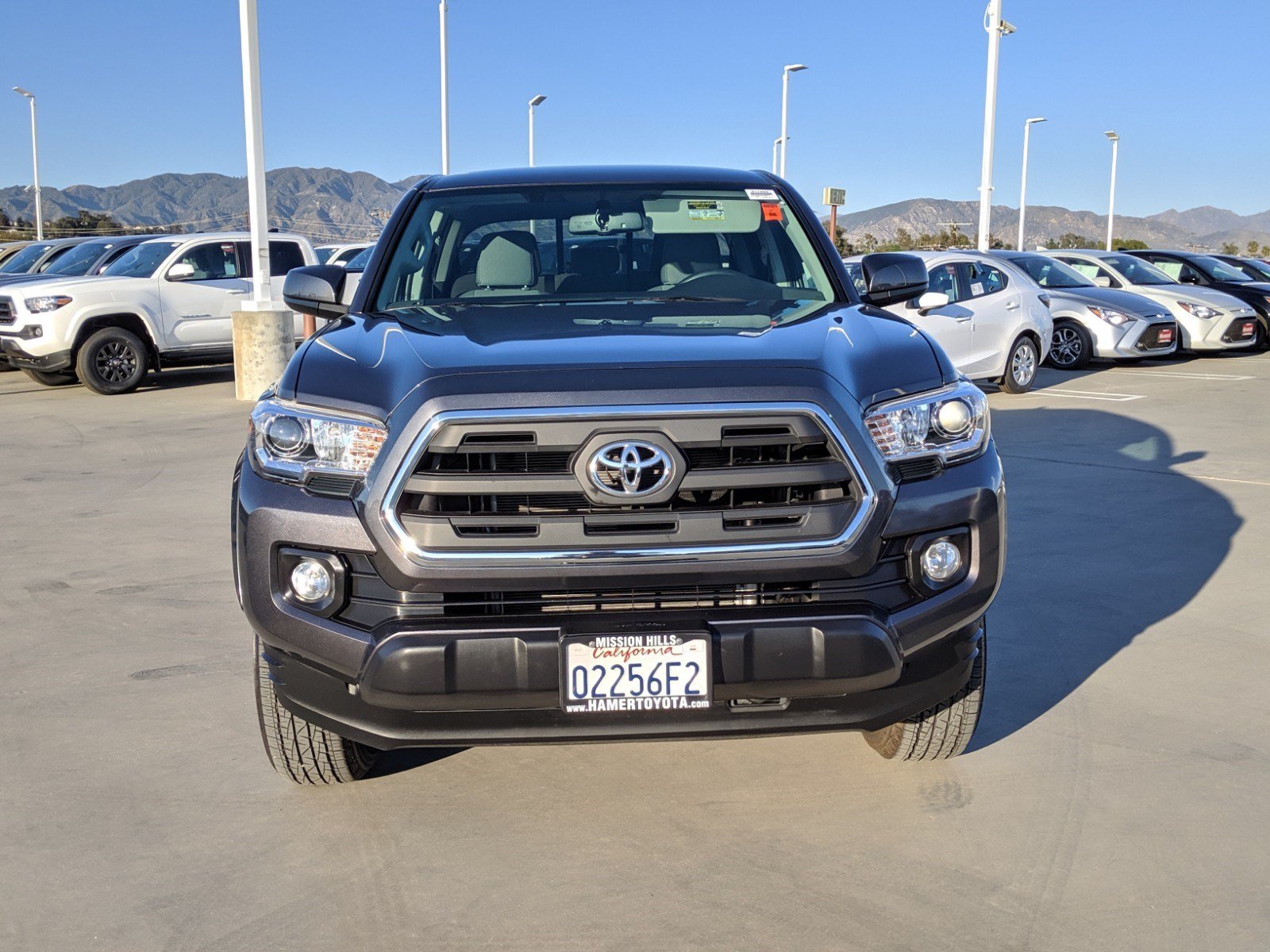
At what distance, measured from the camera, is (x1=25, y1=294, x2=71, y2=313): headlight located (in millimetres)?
13953

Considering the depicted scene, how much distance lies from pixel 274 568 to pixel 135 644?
7.47 feet

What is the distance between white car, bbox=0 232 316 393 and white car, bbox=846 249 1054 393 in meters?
7.35

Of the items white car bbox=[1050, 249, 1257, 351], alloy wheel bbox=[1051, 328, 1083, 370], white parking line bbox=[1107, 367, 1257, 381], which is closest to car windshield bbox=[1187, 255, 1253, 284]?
white car bbox=[1050, 249, 1257, 351]

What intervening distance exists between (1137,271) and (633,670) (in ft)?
58.4

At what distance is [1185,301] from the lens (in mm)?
18141

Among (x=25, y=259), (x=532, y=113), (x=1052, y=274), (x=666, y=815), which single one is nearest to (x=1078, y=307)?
(x=1052, y=274)

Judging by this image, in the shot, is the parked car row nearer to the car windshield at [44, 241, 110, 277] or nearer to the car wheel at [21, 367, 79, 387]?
the car windshield at [44, 241, 110, 277]

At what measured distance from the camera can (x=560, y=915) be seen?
299cm

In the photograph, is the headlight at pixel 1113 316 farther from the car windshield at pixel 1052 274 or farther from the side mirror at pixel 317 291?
the side mirror at pixel 317 291

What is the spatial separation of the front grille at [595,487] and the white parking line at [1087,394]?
10916 mm

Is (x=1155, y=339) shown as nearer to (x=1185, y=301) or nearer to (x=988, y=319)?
(x=1185, y=301)

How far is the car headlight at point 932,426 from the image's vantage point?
3.15 m

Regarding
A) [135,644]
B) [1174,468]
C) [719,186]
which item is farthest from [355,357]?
[1174,468]

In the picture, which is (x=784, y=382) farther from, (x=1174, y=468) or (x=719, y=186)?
(x=1174, y=468)
